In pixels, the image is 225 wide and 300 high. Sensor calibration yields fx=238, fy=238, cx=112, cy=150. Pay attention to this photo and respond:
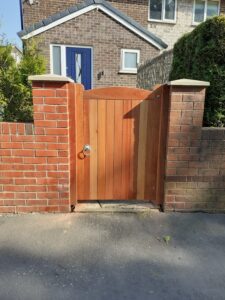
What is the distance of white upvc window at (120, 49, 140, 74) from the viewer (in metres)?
9.52

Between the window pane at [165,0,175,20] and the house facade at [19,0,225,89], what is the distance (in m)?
2.94

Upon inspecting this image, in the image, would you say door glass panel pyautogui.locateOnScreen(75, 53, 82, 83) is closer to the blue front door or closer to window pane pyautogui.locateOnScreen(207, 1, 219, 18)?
the blue front door

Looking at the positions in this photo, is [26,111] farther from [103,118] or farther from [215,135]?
→ [215,135]

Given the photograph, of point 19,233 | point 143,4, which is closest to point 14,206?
point 19,233

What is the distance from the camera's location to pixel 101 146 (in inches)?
122

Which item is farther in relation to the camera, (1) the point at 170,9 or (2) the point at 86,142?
(1) the point at 170,9

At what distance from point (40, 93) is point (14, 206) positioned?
1453mm

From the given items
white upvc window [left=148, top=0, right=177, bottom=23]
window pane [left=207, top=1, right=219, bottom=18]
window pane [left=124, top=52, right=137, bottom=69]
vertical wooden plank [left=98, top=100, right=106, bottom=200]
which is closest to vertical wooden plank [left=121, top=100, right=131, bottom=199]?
vertical wooden plank [left=98, top=100, right=106, bottom=200]

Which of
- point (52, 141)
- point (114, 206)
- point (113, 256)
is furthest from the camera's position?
point (114, 206)

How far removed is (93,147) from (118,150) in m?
0.33

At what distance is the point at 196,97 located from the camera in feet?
9.58

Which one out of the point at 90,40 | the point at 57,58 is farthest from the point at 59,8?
the point at 57,58

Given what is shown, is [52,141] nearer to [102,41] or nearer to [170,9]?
[102,41]

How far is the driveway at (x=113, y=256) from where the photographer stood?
191cm
